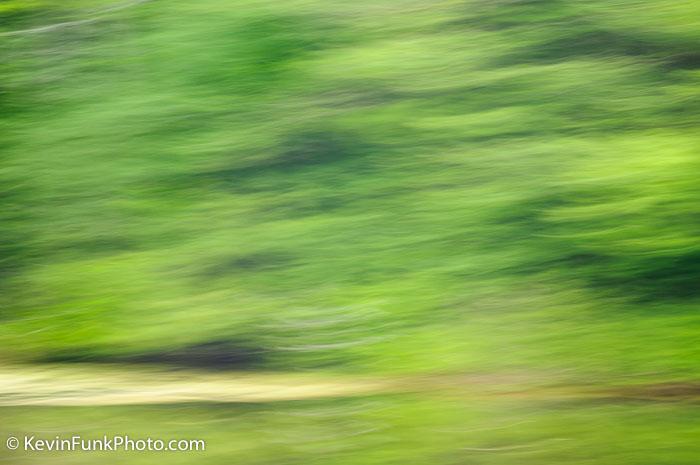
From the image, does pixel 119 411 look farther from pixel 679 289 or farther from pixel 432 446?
pixel 679 289

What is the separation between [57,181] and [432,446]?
24.6 inches

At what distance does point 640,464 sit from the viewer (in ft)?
3.25

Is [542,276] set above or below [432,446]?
above

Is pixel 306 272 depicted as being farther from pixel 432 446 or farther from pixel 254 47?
pixel 254 47

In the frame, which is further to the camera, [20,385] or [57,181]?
[57,181]

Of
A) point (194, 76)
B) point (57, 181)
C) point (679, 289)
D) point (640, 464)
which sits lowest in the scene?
point (640, 464)

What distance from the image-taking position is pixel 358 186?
124 centimetres

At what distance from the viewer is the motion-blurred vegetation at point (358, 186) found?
3.67ft

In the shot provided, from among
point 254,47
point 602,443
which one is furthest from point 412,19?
point 602,443

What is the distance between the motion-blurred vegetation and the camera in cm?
112

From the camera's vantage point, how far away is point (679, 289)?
1104mm

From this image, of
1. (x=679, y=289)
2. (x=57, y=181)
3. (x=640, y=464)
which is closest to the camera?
(x=640, y=464)

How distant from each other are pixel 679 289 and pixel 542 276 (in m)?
0.15

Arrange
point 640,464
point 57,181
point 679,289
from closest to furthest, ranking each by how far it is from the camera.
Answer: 1. point 640,464
2. point 679,289
3. point 57,181
